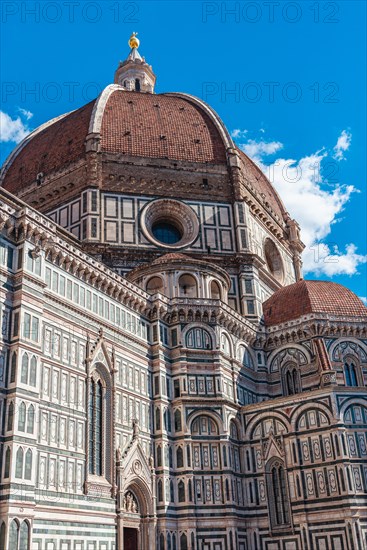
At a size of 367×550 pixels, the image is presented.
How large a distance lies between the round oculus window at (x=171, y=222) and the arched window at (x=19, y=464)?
20092 mm

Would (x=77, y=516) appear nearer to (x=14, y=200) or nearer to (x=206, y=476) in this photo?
(x=206, y=476)

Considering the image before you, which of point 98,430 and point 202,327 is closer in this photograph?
point 98,430

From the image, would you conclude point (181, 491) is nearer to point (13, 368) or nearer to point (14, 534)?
point (14, 534)

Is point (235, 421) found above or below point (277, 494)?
above

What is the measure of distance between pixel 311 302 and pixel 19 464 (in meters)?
20.6

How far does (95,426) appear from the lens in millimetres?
26094

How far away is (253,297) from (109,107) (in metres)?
18.0

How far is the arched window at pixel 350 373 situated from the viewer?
111ft

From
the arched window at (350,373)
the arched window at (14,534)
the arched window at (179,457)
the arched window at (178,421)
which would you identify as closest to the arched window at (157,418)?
the arched window at (178,421)

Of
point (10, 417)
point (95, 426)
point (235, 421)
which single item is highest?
point (235, 421)

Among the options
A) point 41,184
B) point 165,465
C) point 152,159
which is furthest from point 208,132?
point 165,465

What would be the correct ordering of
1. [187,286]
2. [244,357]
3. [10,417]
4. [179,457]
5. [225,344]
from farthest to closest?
[244,357] < [187,286] < [225,344] < [179,457] < [10,417]

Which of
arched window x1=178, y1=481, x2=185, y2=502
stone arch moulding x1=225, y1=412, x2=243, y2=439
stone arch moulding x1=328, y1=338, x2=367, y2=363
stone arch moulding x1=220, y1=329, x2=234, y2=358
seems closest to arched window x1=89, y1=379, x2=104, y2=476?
arched window x1=178, y1=481, x2=185, y2=502

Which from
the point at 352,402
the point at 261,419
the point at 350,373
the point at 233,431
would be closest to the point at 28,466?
the point at 233,431
